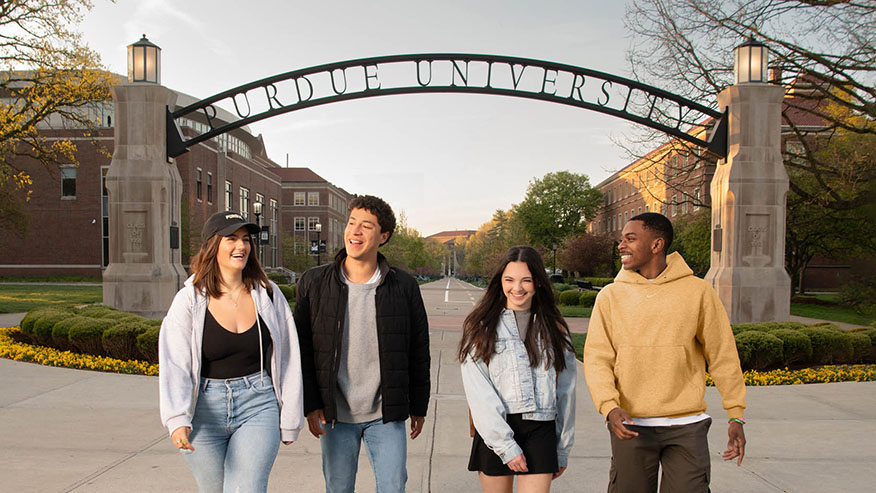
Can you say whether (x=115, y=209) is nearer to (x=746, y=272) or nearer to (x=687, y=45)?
(x=746, y=272)

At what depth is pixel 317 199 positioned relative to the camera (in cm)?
7962

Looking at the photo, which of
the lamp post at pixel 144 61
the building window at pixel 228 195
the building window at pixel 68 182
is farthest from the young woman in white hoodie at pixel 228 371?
the building window at pixel 228 195

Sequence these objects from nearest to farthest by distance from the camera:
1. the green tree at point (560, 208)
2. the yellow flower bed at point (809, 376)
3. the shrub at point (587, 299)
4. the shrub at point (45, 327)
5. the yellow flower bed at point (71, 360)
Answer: the yellow flower bed at point (809, 376) → the yellow flower bed at point (71, 360) → the shrub at point (45, 327) → the shrub at point (587, 299) → the green tree at point (560, 208)

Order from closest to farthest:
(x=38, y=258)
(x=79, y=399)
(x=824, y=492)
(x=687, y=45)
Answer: (x=824, y=492) < (x=79, y=399) < (x=687, y=45) < (x=38, y=258)

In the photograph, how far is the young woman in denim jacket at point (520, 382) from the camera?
2.96 m

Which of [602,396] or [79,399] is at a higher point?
[602,396]

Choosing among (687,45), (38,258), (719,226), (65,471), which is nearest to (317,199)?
(38,258)

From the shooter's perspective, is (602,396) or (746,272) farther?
(746,272)

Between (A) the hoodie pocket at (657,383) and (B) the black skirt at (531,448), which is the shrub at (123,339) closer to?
(B) the black skirt at (531,448)

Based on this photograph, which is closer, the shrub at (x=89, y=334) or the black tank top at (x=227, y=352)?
the black tank top at (x=227, y=352)

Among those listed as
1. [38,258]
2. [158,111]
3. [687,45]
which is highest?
[687,45]

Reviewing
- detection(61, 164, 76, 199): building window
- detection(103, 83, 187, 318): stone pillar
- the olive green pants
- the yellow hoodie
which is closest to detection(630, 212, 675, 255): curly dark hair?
the yellow hoodie

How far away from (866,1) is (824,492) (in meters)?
15.9

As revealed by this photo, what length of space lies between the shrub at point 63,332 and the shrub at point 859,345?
38.8ft
